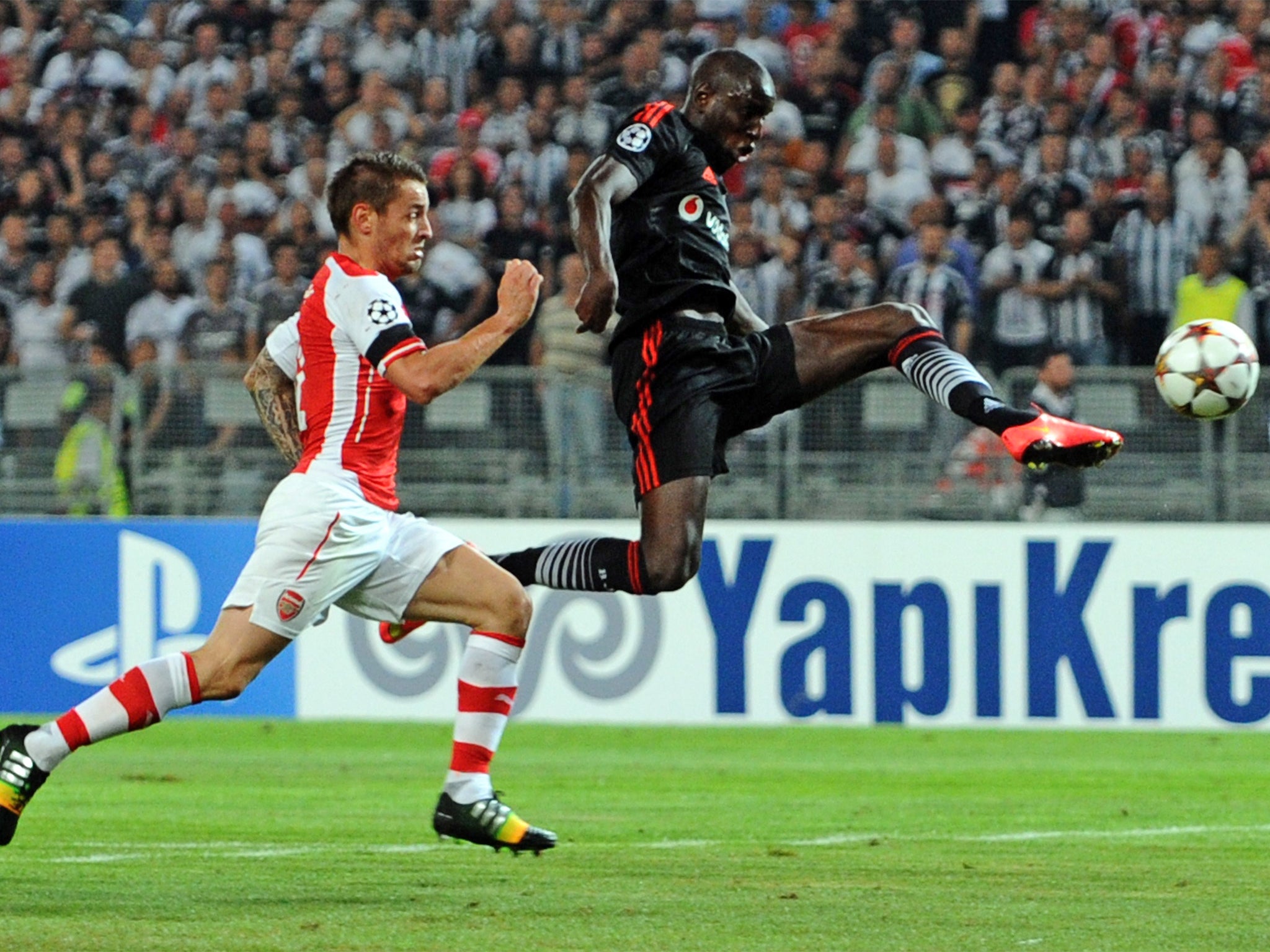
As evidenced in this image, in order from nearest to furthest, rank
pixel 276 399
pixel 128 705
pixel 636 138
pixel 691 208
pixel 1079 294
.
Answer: pixel 128 705, pixel 276 399, pixel 636 138, pixel 691 208, pixel 1079 294

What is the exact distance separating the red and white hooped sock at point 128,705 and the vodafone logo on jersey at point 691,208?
2.43m

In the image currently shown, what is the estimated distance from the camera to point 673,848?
279 inches

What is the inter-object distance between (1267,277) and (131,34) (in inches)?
383

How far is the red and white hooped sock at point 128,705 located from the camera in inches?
230

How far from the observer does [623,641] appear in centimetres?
1240

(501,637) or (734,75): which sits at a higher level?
(734,75)

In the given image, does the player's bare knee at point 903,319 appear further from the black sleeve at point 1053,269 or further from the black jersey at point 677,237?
the black sleeve at point 1053,269

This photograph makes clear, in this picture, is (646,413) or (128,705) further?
(646,413)

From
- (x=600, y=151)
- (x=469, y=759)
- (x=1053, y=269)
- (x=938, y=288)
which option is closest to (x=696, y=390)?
(x=469, y=759)

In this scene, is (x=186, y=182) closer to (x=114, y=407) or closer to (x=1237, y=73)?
(x=114, y=407)

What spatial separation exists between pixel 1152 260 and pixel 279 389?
362 inches

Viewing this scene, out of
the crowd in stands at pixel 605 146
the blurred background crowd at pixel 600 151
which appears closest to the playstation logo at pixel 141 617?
the blurred background crowd at pixel 600 151

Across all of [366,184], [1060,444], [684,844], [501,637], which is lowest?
[684,844]

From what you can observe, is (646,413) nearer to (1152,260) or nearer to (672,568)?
(672,568)
